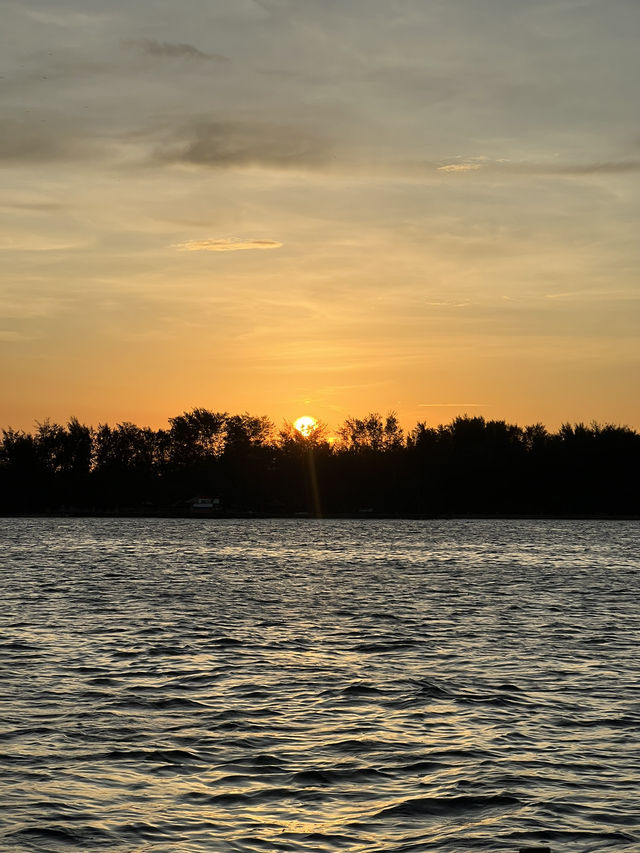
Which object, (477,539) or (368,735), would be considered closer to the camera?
(368,735)

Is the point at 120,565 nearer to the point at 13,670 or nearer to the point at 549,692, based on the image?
the point at 13,670

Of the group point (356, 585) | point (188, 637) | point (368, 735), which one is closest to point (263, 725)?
point (368, 735)

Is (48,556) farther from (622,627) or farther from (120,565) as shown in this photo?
(622,627)

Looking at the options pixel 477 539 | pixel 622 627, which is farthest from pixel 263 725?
pixel 477 539

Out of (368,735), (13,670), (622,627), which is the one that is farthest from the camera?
(622,627)

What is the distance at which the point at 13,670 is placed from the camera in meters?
28.7

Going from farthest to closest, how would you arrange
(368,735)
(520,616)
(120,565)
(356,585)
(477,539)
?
1. (477,539)
2. (120,565)
3. (356,585)
4. (520,616)
5. (368,735)

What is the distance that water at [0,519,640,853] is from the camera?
51.3 feet

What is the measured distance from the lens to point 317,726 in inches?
878

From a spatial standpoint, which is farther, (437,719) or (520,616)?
(520,616)

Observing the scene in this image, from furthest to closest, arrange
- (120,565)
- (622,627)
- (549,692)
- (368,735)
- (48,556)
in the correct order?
1. (48,556)
2. (120,565)
3. (622,627)
4. (549,692)
5. (368,735)

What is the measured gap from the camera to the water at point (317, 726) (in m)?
15.6

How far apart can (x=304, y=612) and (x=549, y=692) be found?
21.9 m

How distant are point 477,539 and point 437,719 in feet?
411
